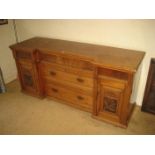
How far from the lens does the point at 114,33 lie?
2.04 metres

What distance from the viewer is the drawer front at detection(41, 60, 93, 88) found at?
6.43 ft

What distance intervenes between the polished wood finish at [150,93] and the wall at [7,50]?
7.58 feet

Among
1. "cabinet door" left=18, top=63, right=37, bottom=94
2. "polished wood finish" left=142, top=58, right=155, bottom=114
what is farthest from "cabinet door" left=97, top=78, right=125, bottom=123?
"cabinet door" left=18, top=63, right=37, bottom=94

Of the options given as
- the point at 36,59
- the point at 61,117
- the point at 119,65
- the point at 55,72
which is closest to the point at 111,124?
the point at 61,117

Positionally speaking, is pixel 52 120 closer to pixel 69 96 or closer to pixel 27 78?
pixel 69 96

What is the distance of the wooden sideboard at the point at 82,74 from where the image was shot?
1711 millimetres

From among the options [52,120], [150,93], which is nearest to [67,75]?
[52,120]

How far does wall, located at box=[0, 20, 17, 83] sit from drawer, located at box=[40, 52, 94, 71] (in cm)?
99

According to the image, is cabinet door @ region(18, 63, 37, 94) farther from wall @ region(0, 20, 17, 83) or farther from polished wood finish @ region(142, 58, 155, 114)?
polished wood finish @ region(142, 58, 155, 114)

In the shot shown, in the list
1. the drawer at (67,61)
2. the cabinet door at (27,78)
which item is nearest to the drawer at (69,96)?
the cabinet door at (27,78)

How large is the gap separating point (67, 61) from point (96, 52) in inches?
14.7

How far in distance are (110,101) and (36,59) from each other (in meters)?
1.13
